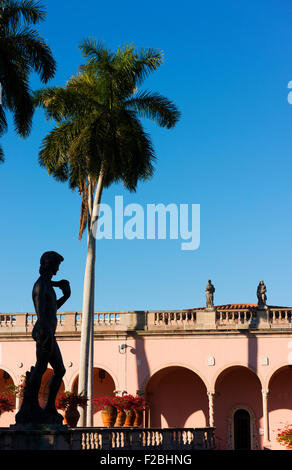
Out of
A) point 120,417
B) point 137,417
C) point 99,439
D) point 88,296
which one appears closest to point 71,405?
point 120,417

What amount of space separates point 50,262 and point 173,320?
52.0ft

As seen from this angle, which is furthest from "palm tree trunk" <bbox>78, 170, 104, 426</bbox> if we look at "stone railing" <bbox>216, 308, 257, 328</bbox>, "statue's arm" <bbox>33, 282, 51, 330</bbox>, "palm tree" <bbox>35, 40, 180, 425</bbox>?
"statue's arm" <bbox>33, 282, 51, 330</bbox>

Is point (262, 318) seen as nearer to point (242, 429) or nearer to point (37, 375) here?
point (242, 429)

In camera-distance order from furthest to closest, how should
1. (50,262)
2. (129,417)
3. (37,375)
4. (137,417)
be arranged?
(137,417)
(129,417)
(50,262)
(37,375)

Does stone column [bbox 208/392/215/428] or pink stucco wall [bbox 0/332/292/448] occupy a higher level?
pink stucco wall [bbox 0/332/292/448]

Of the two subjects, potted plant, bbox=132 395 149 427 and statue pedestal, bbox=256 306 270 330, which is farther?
statue pedestal, bbox=256 306 270 330

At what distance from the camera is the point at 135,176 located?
24953 mm

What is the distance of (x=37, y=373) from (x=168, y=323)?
15896mm

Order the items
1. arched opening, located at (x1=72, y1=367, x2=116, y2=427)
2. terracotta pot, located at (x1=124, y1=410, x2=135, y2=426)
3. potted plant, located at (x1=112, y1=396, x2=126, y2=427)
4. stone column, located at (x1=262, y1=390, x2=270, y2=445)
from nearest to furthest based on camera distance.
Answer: potted plant, located at (x1=112, y1=396, x2=126, y2=427)
terracotta pot, located at (x1=124, y1=410, x2=135, y2=426)
stone column, located at (x1=262, y1=390, x2=270, y2=445)
arched opening, located at (x1=72, y1=367, x2=116, y2=427)

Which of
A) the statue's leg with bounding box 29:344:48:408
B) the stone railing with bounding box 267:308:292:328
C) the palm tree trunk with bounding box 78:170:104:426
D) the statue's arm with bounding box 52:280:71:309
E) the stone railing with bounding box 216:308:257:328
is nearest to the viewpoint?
the statue's leg with bounding box 29:344:48:408

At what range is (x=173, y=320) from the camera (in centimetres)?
2827

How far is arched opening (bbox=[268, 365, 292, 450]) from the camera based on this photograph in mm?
27781

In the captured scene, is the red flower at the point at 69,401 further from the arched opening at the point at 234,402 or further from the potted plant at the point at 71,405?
the arched opening at the point at 234,402

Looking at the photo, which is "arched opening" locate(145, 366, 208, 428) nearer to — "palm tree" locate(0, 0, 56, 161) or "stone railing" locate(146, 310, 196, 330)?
"stone railing" locate(146, 310, 196, 330)
